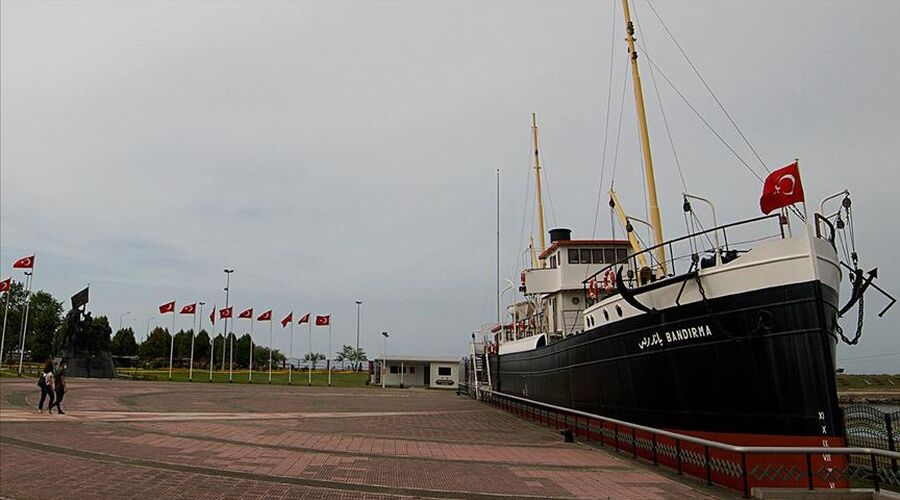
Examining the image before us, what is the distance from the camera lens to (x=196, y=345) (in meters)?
86.4

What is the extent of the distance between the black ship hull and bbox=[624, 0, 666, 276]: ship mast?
271 cm

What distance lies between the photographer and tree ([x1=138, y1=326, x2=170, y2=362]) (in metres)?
85.4

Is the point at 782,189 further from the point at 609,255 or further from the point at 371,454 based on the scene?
the point at 609,255

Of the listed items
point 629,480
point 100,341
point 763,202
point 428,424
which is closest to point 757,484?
point 629,480

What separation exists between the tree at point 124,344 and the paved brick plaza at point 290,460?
72688 millimetres

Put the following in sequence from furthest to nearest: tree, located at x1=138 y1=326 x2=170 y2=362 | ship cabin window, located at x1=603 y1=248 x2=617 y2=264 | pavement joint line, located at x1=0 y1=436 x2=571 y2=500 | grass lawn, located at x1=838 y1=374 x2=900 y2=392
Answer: tree, located at x1=138 y1=326 x2=170 y2=362
grass lawn, located at x1=838 y1=374 x2=900 y2=392
ship cabin window, located at x1=603 y1=248 x2=617 y2=264
pavement joint line, located at x1=0 y1=436 x2=571 y2=500

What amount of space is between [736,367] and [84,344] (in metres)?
45.8

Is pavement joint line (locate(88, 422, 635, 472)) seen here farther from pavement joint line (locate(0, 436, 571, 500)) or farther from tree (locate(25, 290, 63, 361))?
tree (locate(25, 290, 63, 361))

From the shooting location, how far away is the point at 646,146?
17.1m

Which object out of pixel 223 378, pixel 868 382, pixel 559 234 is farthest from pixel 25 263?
pixel 868 382

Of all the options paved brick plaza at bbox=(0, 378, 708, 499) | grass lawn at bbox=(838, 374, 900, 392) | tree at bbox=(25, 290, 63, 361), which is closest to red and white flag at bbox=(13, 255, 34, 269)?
paved brick plaza at bbox=(0, 378, 708, 499)

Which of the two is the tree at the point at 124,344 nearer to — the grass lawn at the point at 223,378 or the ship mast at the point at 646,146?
the grass lawn at the point at 223,378

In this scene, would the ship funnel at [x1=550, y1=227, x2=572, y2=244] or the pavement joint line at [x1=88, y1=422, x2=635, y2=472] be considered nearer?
the pavement joint line at [x1=88, y1=422, x2=635, y2=472]

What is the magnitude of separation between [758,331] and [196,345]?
87.3 m
